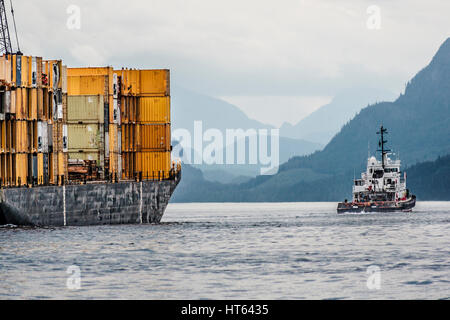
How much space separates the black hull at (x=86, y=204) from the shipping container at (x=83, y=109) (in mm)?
7640

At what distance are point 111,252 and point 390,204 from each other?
341ft

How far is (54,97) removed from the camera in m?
91.2

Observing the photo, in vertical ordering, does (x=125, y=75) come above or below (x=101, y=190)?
above

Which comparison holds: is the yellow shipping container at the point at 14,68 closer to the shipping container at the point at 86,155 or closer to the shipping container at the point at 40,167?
the shipping container at the point at 40,167

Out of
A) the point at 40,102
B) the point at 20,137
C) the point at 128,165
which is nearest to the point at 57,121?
the point at 40,102

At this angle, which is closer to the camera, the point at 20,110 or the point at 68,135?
the point at 20,110

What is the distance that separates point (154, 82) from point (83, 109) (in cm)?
989

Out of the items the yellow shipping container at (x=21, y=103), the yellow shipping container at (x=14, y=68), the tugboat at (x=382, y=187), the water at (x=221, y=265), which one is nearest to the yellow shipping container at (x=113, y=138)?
the yellow shipping container at (x=21, y=103)

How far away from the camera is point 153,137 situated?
109000 mm

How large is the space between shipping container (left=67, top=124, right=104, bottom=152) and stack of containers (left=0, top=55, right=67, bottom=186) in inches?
432

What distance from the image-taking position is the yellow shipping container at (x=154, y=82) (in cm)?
10831

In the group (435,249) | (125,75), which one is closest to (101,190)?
(125,75)

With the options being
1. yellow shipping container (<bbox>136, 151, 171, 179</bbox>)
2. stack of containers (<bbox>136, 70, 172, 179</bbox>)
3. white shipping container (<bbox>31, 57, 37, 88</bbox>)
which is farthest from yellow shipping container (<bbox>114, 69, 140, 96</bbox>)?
white shipping container (<bbox>31, 57, 37, 88</bbox>)
